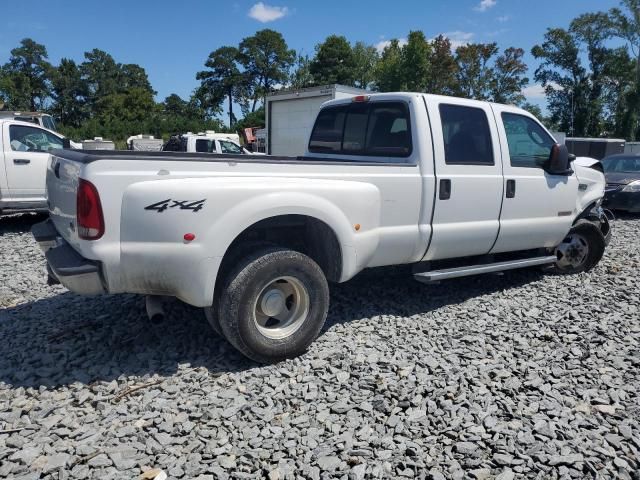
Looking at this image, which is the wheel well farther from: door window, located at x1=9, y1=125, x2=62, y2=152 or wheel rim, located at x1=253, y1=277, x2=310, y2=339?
door window, located at x1=9, y1=125, x2=62, y2=152

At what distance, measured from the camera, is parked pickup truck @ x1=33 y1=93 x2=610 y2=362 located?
3.08 metres

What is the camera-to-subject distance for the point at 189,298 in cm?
329

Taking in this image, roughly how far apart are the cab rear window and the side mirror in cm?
182

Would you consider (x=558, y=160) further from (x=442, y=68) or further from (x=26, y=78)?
(x=26, y=78)

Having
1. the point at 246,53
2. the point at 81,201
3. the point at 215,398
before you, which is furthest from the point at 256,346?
the point at 246,53

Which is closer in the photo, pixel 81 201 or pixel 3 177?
pixel 81 201

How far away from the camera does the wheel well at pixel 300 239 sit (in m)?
3.67

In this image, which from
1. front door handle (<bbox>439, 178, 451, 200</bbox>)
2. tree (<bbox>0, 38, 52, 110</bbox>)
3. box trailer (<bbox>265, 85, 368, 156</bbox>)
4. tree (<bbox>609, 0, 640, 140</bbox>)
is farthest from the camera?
tree (<bbox>0, 38, 52, 110</bbox>)

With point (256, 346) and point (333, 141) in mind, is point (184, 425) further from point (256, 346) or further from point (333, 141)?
point (333, 141)

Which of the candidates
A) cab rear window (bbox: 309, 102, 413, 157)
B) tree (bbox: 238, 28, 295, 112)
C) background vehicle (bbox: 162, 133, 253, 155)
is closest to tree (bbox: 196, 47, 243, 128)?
tree (bbox: 238, 28, 295, 112)

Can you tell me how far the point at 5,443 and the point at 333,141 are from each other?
152 inches

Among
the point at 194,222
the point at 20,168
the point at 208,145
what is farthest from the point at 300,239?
the point at 208,145

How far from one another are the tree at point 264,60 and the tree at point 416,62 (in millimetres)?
33980

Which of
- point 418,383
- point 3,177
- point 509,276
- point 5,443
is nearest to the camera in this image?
point 5,443
